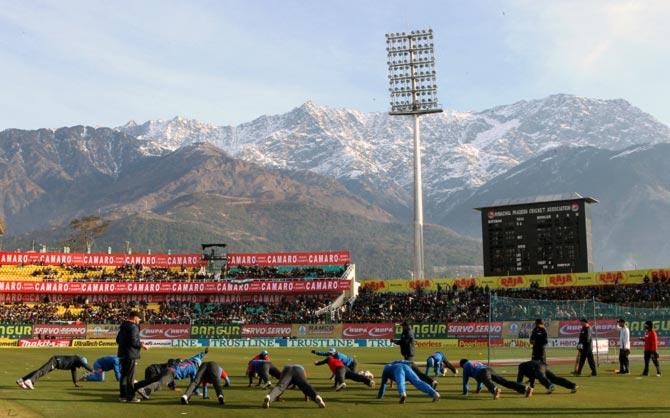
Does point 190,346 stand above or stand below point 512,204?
below

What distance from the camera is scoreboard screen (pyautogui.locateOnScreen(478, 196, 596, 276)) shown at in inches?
2948

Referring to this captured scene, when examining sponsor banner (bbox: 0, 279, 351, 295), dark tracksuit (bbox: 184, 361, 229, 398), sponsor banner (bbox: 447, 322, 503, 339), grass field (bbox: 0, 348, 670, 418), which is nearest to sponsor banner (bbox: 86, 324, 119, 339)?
sponsor banner (bbox: 0, 279, 351, 295)

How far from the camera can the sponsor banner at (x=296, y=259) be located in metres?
100

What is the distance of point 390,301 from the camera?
274ft

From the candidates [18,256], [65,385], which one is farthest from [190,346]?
[65,385]

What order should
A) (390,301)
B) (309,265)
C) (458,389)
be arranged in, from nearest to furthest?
(458,389)
(390,301)
(309,265)

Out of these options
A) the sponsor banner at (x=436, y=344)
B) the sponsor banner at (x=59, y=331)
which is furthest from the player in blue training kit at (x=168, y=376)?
the sponsor banner at (x=59, y=331)

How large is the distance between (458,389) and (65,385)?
12939 millimetres

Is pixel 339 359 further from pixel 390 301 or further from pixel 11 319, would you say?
pixel 11 319

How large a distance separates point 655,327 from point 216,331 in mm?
38181

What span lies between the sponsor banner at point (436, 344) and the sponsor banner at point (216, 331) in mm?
17889

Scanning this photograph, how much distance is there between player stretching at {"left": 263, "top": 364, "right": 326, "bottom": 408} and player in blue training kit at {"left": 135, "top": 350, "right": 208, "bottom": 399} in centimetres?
258

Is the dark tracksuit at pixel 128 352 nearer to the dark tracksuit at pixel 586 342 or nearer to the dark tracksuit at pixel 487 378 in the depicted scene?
the dark tracksuit at pixel 487 378

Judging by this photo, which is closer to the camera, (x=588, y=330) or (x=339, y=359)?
(x=339, y=359)
